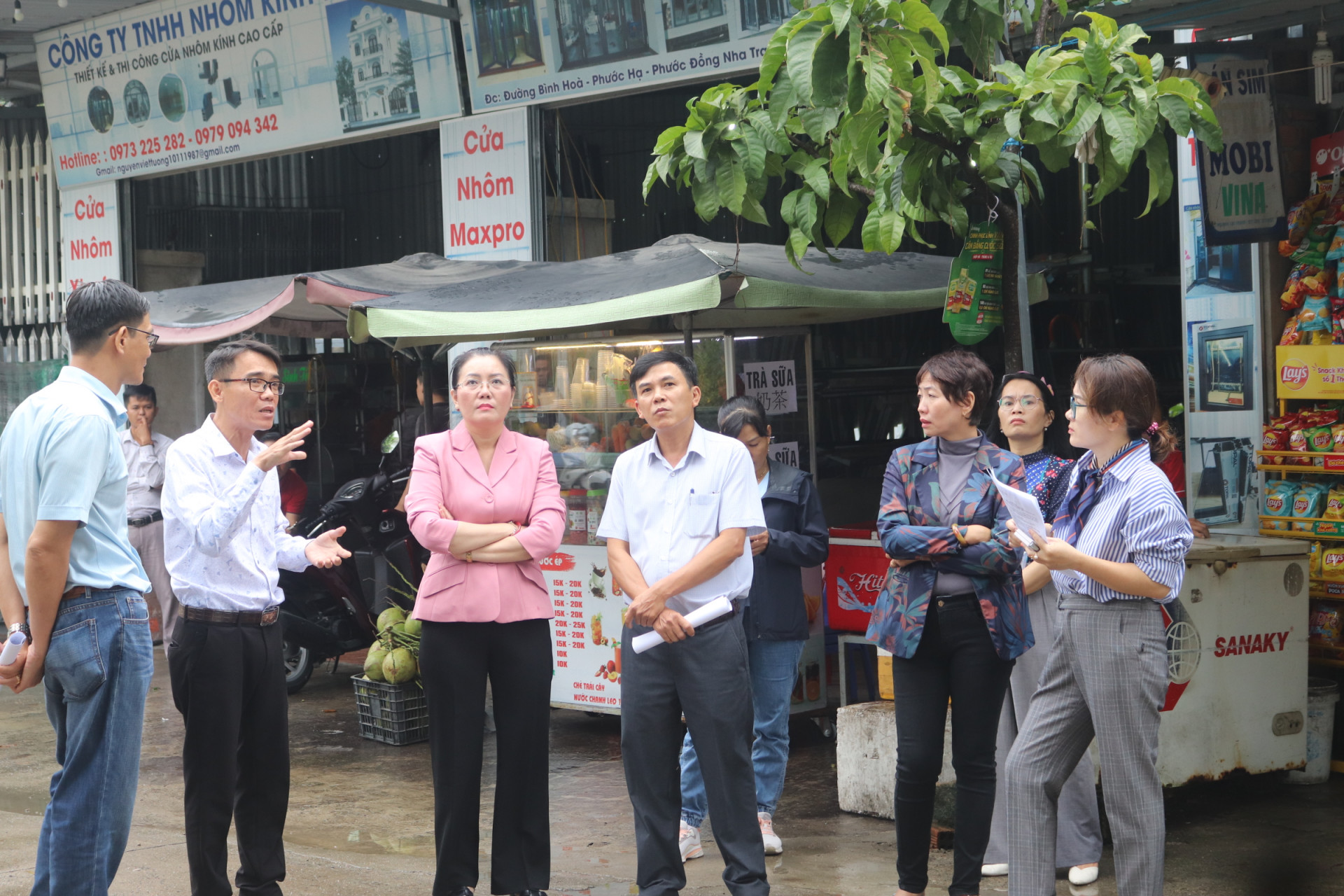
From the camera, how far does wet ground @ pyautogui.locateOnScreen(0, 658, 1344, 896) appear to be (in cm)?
460

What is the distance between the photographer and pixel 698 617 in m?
3.88

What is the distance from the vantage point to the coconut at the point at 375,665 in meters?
6.81

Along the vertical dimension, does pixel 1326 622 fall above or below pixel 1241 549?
below

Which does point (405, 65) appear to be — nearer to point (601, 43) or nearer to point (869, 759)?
point (601, 43)

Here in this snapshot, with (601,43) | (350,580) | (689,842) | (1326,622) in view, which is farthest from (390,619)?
(1326,622)

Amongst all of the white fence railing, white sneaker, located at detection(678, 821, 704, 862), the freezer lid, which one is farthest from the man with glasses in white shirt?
the white fence railing

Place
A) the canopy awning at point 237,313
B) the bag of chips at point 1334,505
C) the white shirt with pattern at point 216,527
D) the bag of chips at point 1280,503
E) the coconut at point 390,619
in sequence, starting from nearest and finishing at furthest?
1. the white shirt with pattern at point 216,527
2. the bag of chips at point 1334,505
3. the bag of chips at point 1280,503
4. the coconut at point 390,619
5. the canopy awning at point 237,313

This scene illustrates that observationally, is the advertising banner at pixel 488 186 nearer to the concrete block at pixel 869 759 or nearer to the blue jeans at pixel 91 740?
the concrete block at pixel 869 759

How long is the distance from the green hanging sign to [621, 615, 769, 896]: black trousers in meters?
1.57

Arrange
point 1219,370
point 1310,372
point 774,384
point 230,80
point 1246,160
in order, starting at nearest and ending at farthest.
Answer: point 1310,372 < point 1246,160 < point 1219,370 < point 774,384 < point 230,80

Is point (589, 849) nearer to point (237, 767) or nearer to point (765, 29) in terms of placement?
point (237, 767)

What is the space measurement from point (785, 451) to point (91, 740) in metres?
4.18

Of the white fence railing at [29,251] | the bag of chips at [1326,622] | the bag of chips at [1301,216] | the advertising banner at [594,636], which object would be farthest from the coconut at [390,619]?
the white fence railing at [29,251]

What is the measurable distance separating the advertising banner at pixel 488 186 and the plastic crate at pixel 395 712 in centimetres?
298
